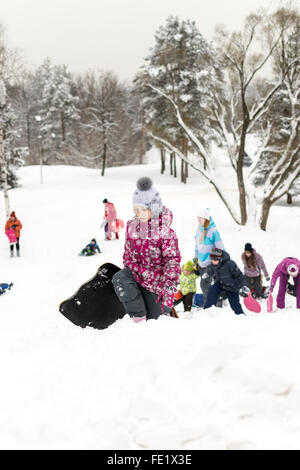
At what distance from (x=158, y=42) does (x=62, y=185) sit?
52.0 feet

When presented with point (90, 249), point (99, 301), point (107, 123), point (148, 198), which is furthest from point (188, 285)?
point (107, 123)

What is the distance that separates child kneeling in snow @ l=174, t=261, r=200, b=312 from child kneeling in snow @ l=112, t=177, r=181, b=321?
2.86 m

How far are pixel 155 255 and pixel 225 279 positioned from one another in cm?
248

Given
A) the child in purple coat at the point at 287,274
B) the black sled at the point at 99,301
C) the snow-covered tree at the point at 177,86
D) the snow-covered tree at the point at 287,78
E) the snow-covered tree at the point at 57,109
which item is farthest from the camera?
the snow-covered tree at the point at 57,109

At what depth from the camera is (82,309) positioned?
4254 mm

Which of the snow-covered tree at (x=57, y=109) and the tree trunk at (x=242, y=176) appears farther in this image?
the snow-covered tree at (x=57, y=109)

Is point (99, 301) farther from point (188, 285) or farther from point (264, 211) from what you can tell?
point (264, 211)

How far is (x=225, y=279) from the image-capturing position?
5.43 metres

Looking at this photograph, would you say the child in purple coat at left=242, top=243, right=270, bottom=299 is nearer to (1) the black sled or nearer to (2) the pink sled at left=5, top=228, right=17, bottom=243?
(1) the black sled

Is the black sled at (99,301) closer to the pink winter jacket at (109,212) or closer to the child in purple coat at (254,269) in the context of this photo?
the child in purple coat at (254,269)

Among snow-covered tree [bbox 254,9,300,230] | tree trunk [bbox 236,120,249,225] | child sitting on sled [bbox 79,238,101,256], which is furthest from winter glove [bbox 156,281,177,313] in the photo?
tree trunk [bbox 236,120,249,225]

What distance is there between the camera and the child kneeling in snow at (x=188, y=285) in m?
6.26

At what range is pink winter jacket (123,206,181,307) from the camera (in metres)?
3.30

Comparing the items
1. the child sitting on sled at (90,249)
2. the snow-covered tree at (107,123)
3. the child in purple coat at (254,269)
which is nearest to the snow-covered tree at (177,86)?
the snow-covered tree at (107,123)
